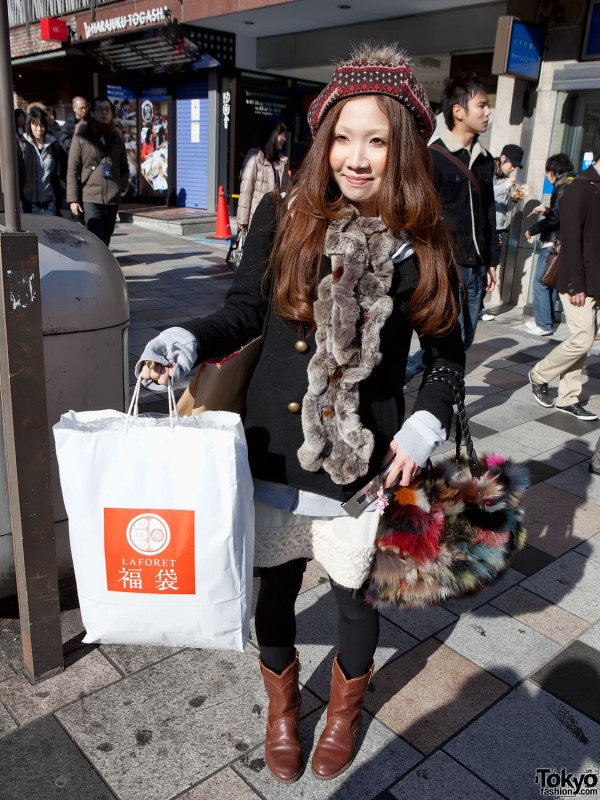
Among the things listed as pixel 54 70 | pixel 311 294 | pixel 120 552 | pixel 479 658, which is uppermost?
pixel 54 70

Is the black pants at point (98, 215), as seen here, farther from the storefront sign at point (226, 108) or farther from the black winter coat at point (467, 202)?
the storefront sign at point (226, 108)

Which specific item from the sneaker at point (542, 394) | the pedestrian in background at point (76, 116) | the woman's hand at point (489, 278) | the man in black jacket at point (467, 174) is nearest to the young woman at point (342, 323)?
the man in black jacket at point (467, 174)

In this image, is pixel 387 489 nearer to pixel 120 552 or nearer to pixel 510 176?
pixel 120 552

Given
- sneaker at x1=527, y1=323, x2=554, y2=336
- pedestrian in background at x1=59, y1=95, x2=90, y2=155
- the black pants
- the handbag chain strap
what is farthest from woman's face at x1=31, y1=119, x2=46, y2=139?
the handbag chain strap

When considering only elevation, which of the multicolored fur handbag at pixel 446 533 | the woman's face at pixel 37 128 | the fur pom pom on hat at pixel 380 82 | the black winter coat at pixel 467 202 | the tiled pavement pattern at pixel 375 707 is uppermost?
the woman's face at pixel 37 128

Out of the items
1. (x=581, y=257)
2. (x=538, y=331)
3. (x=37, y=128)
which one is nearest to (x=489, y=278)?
(x=581, y=257)

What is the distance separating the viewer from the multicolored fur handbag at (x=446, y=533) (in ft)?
6.13

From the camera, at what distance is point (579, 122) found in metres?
8.05

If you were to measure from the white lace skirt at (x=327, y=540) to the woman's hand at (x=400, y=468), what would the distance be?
0.13m

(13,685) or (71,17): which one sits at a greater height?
(71,17)

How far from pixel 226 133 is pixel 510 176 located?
340 inches

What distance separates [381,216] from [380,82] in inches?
11.8

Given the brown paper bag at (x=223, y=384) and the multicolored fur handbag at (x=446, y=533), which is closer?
the brown paper bag at (x=223, y=384)

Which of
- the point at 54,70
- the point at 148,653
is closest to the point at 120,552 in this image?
the point at 148,653
